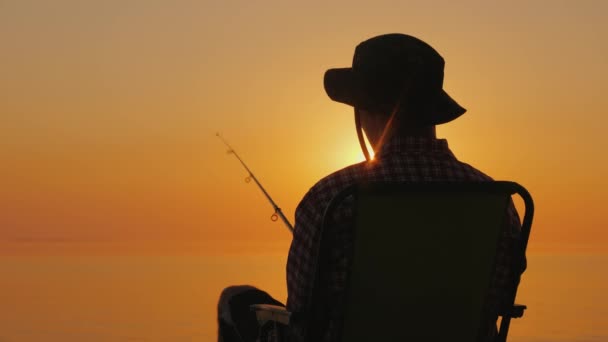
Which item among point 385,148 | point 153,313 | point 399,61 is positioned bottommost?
point 153,313

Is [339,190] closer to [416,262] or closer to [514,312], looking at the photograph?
[416,262]

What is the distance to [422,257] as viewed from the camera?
2973 mm

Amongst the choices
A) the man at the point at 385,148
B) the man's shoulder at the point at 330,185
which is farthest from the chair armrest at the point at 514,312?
the man's shoulder at the point at 330,185

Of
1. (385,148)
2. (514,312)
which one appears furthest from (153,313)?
(385,148)

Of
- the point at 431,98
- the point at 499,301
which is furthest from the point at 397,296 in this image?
the point at 431,98

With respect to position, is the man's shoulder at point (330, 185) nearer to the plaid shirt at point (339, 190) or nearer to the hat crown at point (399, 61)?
the plaid shirt at point (339, 190)

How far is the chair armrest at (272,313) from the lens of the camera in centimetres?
301

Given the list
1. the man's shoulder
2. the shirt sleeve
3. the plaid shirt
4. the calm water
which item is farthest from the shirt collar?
the calm water

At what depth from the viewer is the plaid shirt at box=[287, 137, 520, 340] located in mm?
2947

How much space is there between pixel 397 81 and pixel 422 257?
0.56m

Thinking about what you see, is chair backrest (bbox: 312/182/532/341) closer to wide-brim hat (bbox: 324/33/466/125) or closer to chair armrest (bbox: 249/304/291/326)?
chair armrest (bbox: 249/304/291/326)

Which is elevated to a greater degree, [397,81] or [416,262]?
[397,81]

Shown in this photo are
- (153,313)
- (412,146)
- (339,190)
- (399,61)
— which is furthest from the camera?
(153,313)

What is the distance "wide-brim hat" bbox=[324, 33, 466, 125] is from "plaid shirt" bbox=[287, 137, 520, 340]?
0.12m
